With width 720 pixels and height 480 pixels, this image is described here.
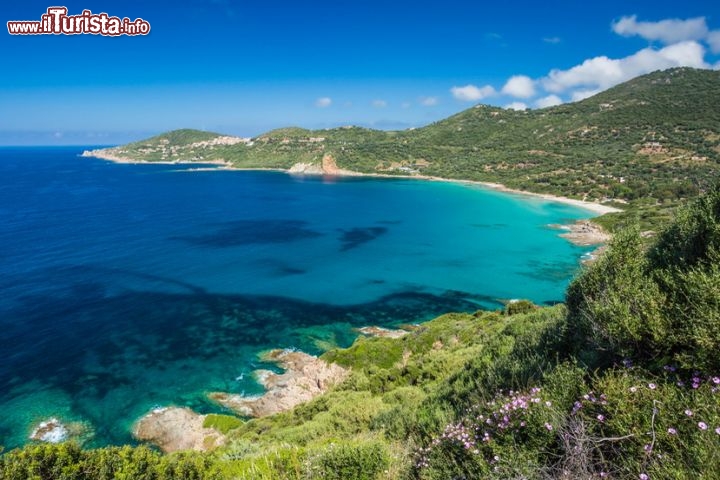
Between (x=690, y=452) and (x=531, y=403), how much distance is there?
2.14 meters

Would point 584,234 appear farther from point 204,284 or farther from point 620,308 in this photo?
point 620,308

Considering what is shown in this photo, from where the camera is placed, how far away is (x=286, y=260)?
53969 mm

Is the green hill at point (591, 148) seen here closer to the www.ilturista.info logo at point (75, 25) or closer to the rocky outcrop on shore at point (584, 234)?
the rocky outcrop on shore at point (584, 234)

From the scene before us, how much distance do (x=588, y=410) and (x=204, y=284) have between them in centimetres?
4314

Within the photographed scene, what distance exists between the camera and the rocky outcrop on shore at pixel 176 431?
67.7ft

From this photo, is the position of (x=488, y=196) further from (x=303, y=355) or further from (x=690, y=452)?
(x=690, y=452)

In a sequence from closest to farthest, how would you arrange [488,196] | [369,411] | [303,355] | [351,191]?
[369,411] → [303,355] → [488,196] → [351,191]

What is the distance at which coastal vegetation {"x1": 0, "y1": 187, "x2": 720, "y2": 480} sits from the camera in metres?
5.32

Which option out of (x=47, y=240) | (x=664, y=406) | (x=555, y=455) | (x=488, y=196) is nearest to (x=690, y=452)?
(x=664, y=406)

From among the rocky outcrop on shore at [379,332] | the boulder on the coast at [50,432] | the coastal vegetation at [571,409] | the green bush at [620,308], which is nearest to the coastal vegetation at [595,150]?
the rocky outcrop on shore at [379,332]

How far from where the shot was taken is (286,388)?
25312mm

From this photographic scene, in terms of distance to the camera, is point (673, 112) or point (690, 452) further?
point (673, 112)

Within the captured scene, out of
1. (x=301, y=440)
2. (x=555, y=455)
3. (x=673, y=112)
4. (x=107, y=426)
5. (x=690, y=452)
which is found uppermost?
(x=673, y=112)

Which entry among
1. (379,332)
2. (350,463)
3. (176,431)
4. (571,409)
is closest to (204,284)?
(379,332)
